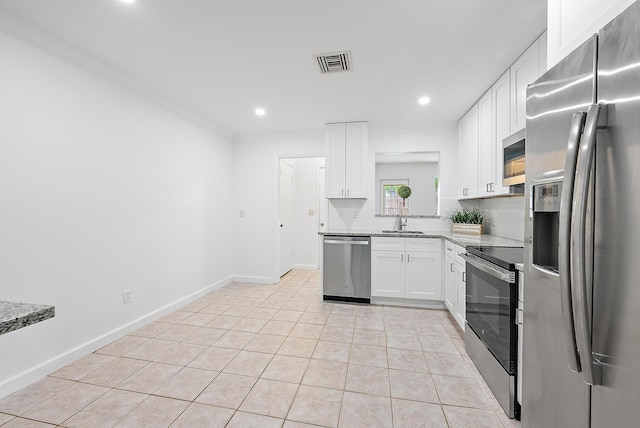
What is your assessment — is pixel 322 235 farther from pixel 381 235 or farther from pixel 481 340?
pixel 481 340

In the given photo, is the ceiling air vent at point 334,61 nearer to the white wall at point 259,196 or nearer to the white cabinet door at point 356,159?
the white cabinet door at point 356,159

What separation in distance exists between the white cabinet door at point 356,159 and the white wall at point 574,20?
2914mm

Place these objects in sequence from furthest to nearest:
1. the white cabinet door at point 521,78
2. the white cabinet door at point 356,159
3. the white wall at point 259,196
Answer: the white wall at point 259,196 < the white cabinet door at point 356,159 < the white cabinet door at point 521,78

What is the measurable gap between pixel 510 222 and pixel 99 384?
3.91 m

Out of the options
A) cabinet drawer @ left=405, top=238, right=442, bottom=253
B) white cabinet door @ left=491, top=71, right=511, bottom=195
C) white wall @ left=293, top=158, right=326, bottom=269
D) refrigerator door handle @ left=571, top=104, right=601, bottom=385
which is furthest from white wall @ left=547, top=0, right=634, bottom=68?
white wall @ left=293, top=158, right=326, bottom=269

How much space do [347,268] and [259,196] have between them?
2008mm

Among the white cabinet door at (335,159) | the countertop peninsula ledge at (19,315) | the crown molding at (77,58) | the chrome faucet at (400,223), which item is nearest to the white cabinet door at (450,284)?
the chrome faucet at (400,223)

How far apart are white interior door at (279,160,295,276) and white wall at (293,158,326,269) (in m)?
0.19

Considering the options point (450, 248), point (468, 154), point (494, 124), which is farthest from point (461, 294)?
point (468, 154)

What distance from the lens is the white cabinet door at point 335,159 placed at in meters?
4.18

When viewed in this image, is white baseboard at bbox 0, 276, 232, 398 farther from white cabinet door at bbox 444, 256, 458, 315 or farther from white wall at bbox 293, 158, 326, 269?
white cabinet door at bbox 444, 256, 458, 315

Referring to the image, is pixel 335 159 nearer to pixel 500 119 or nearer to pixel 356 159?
pixel 356 159

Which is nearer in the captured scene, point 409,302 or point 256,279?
point 409,302

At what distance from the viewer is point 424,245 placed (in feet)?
11.5
